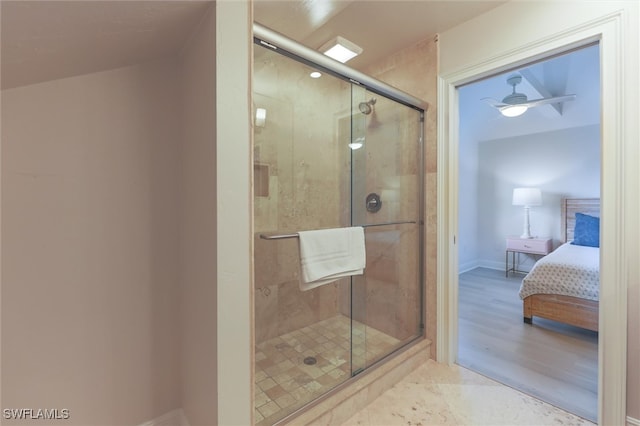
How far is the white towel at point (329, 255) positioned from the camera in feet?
4.95

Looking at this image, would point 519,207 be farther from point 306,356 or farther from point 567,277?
point 306,356

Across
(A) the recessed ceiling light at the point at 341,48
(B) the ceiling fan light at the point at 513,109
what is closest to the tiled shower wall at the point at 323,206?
(A) the recessed ceiling light at the point at 341,48

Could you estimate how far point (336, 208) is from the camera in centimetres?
226

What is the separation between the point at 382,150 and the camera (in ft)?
7.28

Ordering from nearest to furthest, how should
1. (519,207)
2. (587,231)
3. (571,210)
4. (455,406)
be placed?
(455,406) < (587,231) < (571,210) < (519,207)

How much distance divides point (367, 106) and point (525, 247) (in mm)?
3731

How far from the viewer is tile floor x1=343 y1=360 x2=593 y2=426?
4.68 feet

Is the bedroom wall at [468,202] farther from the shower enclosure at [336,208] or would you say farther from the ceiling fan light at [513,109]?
the shower enclosure at [336,208]

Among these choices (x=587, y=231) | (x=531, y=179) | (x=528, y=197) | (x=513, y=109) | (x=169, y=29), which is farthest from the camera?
(x=531, y=179)

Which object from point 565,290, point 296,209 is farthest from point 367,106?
point 565,290

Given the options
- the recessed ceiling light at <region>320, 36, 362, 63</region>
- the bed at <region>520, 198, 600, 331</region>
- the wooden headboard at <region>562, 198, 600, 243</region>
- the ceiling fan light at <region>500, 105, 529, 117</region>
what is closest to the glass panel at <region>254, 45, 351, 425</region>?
the recessed ceiling light at <region>320, 36, 362, 63</region>

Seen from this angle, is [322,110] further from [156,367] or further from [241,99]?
[156,367]

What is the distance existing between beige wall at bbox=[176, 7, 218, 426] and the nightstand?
15.4 ft

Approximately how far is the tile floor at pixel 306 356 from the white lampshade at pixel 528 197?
3489mm
